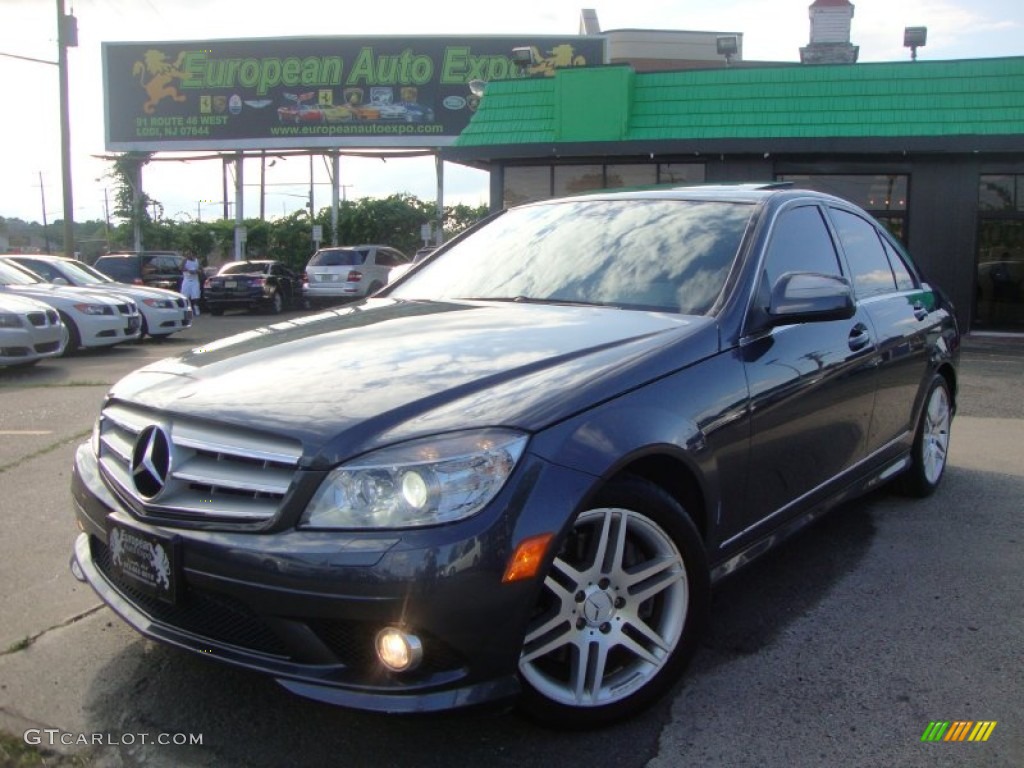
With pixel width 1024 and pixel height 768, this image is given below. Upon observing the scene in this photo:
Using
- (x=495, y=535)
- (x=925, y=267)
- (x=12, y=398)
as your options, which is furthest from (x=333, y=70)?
(x=495, y=535)

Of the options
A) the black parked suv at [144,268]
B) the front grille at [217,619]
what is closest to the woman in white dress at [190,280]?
the black parked suv at [144,268]

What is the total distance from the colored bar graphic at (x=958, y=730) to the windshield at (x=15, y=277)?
1296cm

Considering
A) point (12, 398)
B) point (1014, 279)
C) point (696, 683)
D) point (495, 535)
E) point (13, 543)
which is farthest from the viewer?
point (1014, 279)

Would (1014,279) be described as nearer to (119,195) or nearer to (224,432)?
(224,432)

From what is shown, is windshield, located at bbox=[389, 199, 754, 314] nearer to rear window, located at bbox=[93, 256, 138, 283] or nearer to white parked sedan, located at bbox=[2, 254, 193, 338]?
white parked sedan, located at bbox=[2, 254, 193, 338]

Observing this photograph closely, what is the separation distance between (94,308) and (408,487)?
12.0 meters

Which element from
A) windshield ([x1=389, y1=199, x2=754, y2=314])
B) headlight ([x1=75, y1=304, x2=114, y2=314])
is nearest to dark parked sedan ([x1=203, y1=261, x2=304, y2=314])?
headlight ([x1=75, y1=304, x2=114, y2=314])

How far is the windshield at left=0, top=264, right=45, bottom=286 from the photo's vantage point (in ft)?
42.0

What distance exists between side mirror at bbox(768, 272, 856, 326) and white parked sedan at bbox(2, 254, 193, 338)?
41.6 ft

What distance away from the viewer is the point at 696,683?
3.12 meters

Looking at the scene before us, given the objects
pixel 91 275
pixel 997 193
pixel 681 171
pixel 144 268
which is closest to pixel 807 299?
pixel 91 275

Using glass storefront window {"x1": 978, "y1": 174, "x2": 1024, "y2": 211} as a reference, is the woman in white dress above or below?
below

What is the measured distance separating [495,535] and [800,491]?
1806 millimetres

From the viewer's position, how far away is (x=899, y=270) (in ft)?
17.2
